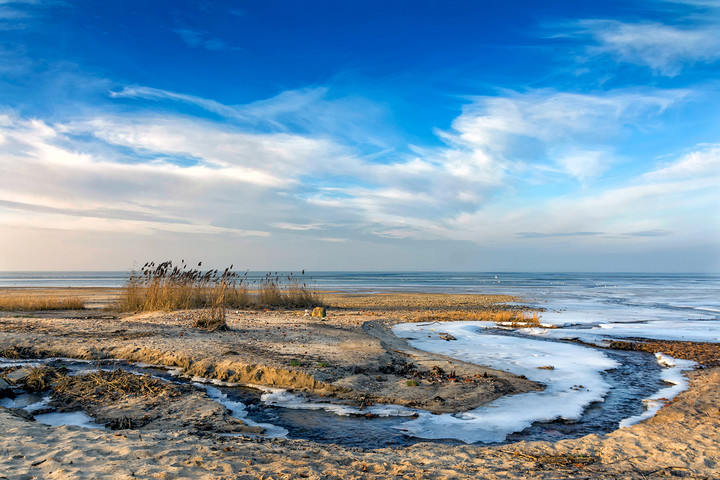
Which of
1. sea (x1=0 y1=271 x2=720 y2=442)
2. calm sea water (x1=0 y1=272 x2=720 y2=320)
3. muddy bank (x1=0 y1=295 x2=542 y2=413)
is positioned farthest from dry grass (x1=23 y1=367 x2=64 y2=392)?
calm sea water (x1=0 y1=272 x2=720 y2=320)

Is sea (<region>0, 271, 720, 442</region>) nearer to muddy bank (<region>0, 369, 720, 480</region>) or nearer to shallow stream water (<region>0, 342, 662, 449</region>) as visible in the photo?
shallow stream water (<region>0, 342, 662, 449</region>)

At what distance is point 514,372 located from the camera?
26.8 ft

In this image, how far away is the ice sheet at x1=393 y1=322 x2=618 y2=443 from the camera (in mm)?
5316

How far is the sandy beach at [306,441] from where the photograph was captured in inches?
142

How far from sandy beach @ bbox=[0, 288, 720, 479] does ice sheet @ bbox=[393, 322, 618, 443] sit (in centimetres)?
41

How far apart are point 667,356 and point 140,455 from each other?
1100cm

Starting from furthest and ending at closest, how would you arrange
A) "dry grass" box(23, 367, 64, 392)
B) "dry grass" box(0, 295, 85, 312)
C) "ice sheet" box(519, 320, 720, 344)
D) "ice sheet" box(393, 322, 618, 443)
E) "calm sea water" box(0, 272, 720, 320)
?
"calm sea water" box(0, 272, 720, 320)
"dry grass" box(0, 295, 85, 312)
"ice sheet" box(519, 320, 720, 344)
"dry grass" box(23, 367, 64, 392)
"ice sheet" box(393, 322, 618, 443)

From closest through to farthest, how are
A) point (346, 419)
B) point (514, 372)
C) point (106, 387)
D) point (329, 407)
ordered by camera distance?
point (346, 419)
point (329, 407)
point (106, 387)
point (514, 372)

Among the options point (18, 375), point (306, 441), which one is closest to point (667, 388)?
point (306, 441)

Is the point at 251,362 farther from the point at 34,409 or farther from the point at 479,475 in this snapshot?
the point at 479,475

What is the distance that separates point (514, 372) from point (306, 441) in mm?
4998

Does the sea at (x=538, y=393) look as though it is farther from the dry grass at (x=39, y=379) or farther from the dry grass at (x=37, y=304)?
the dry grass at (x=37, y=304)

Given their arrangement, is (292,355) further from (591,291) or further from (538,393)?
(591,291)

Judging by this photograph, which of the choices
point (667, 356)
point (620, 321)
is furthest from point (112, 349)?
point (620, 321)
